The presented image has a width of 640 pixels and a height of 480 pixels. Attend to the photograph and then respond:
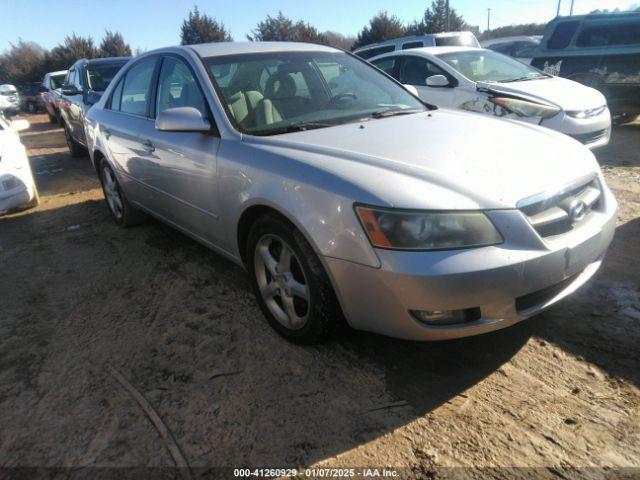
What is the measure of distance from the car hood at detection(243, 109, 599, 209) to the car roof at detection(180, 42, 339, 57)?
101 cm

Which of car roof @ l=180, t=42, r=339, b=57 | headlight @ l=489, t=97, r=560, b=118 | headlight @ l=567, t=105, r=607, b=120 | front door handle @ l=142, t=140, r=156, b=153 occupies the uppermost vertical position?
car roof @ l=180, t=42, r=339, b=57

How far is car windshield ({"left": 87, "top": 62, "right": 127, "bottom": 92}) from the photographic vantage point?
819 centimetres

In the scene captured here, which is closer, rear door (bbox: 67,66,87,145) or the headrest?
the headrest

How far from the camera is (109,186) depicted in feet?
16.6

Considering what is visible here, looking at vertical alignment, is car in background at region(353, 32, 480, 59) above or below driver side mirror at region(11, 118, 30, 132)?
above

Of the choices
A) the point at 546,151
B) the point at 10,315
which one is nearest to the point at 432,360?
the point at 546,151

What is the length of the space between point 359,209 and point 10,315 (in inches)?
109

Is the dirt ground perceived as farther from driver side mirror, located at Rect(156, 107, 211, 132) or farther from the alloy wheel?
driver side mirror, located at Rect(156, 107, 211, 132)

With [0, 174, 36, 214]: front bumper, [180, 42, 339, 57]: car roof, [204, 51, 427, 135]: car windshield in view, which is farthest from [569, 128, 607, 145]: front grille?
[0, 174, 36, 214]: front bumper

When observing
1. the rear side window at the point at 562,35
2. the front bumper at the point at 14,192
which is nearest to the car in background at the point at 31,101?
the front bumper at the point at 14,192

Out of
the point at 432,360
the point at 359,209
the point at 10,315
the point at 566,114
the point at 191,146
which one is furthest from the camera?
the point at 566,114

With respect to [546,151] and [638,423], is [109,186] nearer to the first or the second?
[546,151]

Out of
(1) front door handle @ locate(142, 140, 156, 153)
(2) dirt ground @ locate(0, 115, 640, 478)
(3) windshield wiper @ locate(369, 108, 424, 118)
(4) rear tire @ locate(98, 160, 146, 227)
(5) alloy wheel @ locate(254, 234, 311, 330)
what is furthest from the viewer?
(4) rear tire @ locate(98, 160, 146, 227)

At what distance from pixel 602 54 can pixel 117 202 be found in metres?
8.36
